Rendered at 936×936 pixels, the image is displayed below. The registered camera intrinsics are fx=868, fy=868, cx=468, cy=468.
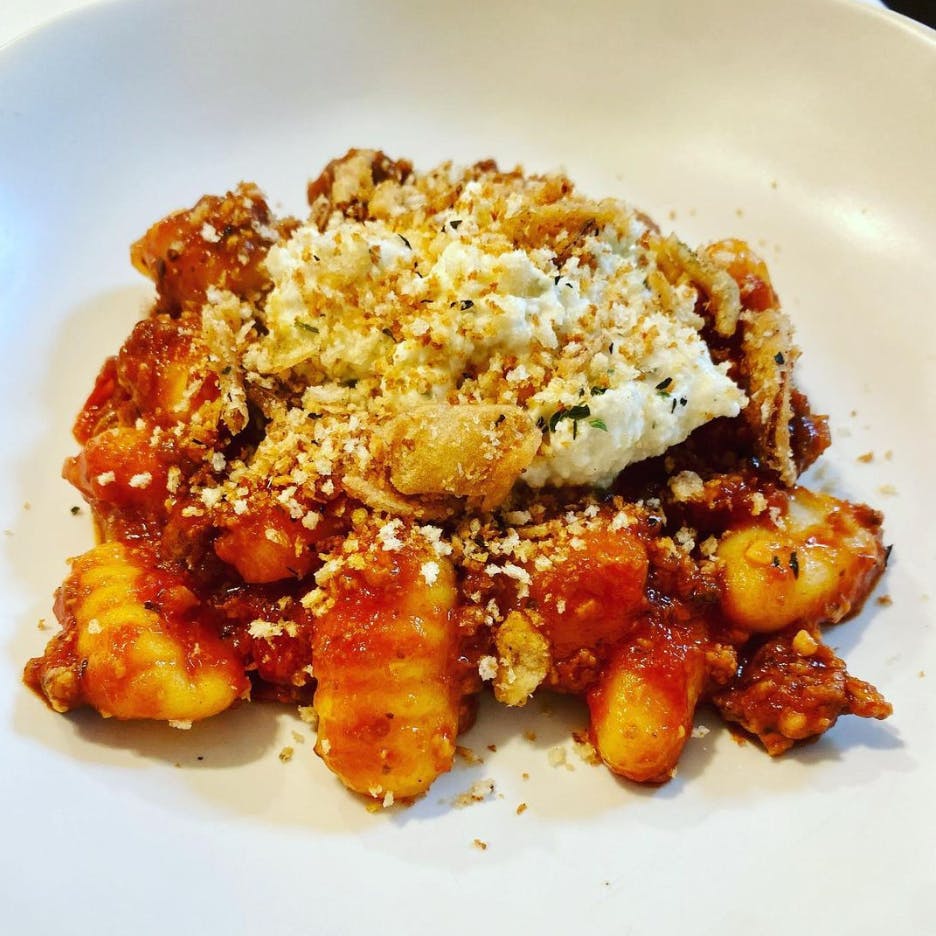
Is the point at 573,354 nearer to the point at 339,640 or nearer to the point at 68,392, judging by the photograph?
the point at 339,640

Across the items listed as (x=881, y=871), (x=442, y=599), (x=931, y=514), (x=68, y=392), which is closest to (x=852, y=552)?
(x=931, y=514)

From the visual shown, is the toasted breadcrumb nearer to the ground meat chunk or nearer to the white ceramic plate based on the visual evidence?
the white ceramic plate

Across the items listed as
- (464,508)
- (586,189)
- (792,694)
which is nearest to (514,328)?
(464,508)

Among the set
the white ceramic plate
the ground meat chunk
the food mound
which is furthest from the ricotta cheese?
Result: the white ceramic plate

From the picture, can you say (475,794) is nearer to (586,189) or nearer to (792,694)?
(792,694)

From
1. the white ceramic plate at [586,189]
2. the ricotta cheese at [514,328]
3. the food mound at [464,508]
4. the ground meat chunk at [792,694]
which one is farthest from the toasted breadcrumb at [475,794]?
the ricotta cheese at [514,328]

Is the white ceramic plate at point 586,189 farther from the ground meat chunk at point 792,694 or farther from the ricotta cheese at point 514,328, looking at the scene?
the ricotta cheese at point 514,328
